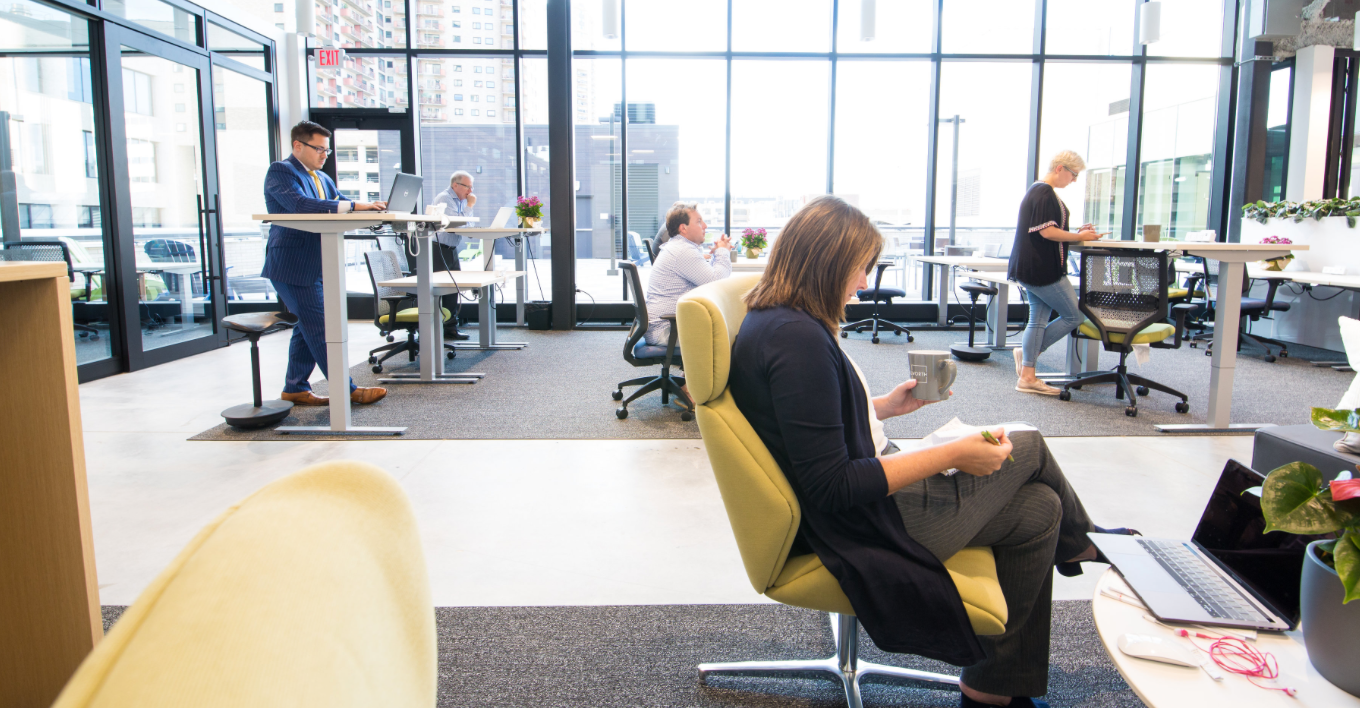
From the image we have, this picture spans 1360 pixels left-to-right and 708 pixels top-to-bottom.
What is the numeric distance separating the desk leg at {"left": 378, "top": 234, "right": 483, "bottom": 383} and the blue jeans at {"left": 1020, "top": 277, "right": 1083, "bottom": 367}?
366 centimetres

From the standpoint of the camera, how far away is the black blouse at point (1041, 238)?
4730 mm

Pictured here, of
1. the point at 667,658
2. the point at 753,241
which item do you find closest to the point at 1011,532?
the point at 667,658

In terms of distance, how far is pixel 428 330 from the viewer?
5.03 metres

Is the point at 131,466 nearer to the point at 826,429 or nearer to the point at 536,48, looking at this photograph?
the point at 826,429

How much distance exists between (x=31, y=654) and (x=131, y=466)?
7.89 feet

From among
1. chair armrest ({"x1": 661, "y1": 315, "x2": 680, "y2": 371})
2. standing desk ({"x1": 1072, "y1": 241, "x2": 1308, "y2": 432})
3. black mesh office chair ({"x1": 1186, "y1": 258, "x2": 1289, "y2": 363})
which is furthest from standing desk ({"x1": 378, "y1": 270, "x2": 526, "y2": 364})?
black mesh office chair ({"x1": 1186, "y1": 258, "x2": 1289, "y2": 363})

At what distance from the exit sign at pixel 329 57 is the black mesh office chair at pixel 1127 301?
7208 mm

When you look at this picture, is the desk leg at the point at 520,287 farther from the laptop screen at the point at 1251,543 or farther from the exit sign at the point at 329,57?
the laptop screen at the point at 1251,543

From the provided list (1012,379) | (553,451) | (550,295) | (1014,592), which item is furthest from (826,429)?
(550,295)

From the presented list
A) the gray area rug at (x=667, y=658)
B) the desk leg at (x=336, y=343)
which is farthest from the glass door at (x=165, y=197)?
the gray area rug at (x=667, y=658)

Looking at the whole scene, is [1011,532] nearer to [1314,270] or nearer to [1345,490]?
[1345,490]

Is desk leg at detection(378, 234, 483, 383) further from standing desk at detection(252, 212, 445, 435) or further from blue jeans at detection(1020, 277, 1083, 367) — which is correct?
blue jeans at detection(1020, 277, 1083, 367)

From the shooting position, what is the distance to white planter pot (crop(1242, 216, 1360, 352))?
633cm

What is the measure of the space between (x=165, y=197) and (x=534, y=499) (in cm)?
492
